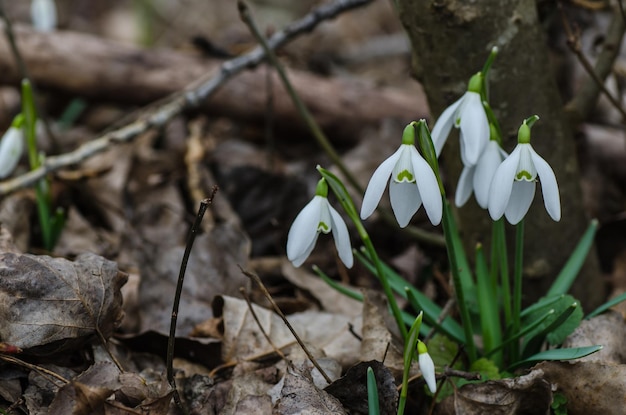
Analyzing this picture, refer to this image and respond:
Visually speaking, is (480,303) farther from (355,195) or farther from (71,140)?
(71,140)

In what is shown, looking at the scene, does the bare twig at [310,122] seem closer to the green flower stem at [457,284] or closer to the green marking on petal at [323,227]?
the green flower stem at [457,284]

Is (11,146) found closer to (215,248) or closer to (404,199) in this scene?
(215,248)

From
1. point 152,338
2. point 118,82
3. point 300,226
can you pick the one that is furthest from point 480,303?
point 118,82

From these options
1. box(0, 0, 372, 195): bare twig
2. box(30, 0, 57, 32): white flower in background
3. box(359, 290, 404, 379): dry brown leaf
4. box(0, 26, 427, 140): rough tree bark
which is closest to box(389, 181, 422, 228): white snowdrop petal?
box(359, 290, 404, 379): dry brown leaf

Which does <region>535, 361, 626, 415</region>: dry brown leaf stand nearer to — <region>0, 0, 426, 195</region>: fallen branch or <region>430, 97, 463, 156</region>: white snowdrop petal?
<region>430, 97, 463, 156</region>: white snowdrop petal

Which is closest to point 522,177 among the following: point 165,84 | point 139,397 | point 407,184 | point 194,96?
point 407,184
